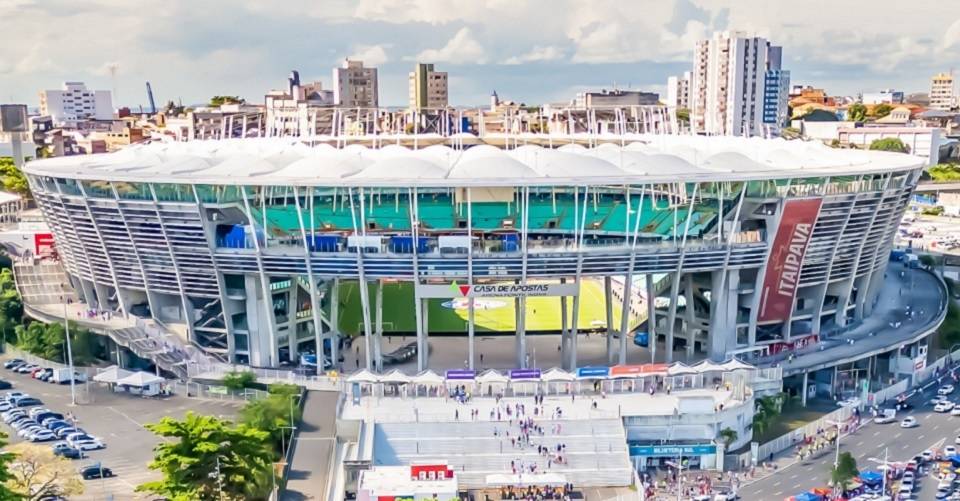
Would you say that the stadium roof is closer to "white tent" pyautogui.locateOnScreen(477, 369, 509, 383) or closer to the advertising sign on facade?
the advertising sign on facade

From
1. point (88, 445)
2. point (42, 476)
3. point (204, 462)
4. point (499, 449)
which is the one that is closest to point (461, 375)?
point (499, 449)

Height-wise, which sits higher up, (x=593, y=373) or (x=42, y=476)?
(x=593, y=373)

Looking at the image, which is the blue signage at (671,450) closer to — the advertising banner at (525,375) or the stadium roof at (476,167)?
the advertising banner at (525,375)

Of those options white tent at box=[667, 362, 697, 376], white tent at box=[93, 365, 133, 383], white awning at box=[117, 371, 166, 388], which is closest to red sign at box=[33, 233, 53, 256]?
white tent at box=[93, 365, 133, 383]

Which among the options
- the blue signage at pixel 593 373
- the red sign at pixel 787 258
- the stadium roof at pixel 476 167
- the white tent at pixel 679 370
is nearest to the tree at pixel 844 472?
the white tent at pixel 679 370

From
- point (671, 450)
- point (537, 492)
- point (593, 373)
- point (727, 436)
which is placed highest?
point (593, 373)

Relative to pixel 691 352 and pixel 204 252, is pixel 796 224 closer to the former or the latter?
pixel 691 352

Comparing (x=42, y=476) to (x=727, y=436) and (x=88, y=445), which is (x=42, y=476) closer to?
(x=88, y=445)
